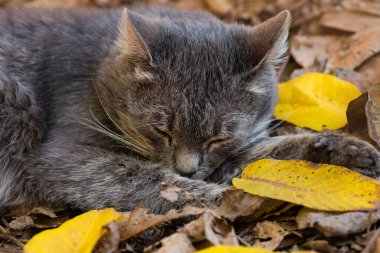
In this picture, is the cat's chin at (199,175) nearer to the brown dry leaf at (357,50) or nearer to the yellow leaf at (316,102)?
the yellow leaf at (316,102)

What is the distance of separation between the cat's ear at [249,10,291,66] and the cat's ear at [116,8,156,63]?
648mm

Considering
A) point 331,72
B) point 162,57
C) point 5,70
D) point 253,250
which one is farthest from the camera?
point 331,72

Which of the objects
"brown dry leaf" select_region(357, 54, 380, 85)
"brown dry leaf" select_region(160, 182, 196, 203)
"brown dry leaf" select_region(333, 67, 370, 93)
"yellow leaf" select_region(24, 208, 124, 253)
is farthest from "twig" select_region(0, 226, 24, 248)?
"brown dry leaf" select_region(357, 54, 380, 85)

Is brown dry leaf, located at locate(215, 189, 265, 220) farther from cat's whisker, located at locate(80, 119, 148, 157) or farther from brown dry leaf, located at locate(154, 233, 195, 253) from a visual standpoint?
cat's whisker, located at locate(80, 119, 148, 157)

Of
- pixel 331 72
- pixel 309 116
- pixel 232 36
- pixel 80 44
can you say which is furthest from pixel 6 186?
pixel 331 72

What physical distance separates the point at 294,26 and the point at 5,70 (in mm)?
3078

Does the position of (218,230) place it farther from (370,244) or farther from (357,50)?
(357,50)

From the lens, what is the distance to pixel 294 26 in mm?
5793

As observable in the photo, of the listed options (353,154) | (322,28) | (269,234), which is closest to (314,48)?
(322,28)

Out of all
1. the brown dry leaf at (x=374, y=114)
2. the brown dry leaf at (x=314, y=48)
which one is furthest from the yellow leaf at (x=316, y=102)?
the brown dry leaf at (x=314, y=48)

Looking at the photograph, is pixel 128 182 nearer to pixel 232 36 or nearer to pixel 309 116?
pixel 232 36

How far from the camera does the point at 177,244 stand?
111 inches

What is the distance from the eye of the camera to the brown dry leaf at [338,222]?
281cm

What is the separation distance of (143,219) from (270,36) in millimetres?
1327
